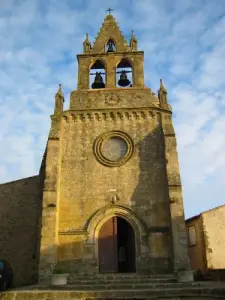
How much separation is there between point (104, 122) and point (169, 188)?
5025 mm

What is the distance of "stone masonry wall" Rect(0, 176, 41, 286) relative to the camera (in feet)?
60.7

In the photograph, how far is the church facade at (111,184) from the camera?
14.2m

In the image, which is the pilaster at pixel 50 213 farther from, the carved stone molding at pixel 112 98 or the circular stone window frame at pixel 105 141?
the carved stone molding at pixel 112 98

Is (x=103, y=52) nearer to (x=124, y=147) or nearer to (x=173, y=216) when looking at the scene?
(x=124, y=147)

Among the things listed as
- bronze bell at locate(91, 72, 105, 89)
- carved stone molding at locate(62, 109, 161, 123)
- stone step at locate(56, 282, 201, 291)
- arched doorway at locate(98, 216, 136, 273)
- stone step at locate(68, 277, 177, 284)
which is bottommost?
stone step at locate(56, 282, 201, 291)

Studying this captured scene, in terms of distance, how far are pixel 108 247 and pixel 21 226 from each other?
7.48m

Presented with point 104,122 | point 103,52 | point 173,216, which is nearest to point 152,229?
point 173,216

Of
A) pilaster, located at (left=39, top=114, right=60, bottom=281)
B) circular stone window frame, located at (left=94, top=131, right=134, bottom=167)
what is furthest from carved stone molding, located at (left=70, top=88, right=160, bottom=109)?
pilaster, located at (left=39, top=114, right=60, bottom=281)

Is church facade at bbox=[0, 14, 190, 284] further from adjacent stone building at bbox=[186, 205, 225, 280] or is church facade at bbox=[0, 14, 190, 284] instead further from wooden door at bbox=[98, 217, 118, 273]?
adjacent stone building at bbox=[186, 205, 225, 280]

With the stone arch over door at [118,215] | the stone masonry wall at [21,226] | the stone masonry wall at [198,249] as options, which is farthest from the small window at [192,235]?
the stone masonry wall at [21,226]

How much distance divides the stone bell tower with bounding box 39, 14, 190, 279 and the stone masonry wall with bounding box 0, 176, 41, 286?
416 cm

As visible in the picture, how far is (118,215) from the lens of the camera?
49.4 ft

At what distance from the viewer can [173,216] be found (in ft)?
46.5

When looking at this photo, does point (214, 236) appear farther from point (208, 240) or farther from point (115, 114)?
point (115, 114)
